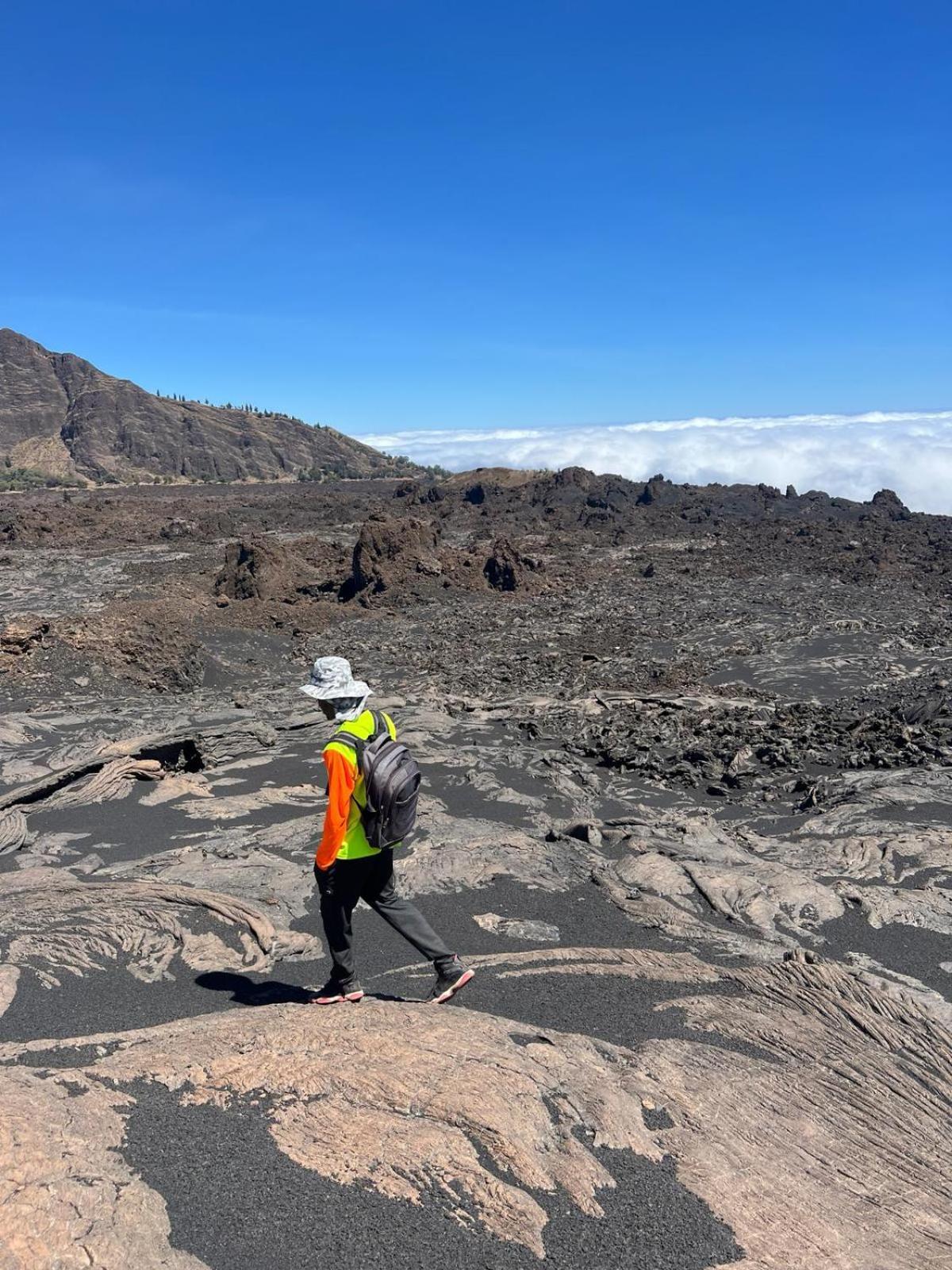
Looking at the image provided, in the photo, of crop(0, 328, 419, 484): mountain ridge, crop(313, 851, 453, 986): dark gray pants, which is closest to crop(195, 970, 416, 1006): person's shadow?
crop(313, 851, 453, 986): dark gray pants

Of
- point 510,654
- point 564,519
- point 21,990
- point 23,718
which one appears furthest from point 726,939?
point 564,519

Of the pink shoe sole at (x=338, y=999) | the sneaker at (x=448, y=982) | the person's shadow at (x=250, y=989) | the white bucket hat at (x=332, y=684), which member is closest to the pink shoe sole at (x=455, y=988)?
the sneaker at (x=448, y=982)

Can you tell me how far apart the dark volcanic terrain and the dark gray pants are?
0.73 feet

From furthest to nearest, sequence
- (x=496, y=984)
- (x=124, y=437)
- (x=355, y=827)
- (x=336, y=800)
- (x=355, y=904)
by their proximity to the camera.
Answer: (x=124, y=437) < (x=496, y=984) < (x=355, y=904) < (x=355, y=827) < (x=336, y=800)

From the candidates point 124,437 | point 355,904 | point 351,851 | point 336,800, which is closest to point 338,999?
point 355,904

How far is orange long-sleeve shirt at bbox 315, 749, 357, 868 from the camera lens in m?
3.40

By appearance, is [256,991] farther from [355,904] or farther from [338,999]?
[355,904]

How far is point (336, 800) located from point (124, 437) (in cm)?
7908

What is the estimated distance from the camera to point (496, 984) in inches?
156

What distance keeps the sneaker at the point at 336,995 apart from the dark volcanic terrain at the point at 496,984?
0.07 metres

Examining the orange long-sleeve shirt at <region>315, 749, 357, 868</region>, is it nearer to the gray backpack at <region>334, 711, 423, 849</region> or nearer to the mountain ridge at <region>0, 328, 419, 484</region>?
the gray backpack at <region>334, 711, 423, 849</region>

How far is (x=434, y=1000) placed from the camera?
12.3ft

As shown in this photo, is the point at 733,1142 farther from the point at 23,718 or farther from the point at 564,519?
the point at 564,519

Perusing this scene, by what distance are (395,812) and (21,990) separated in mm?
1984
